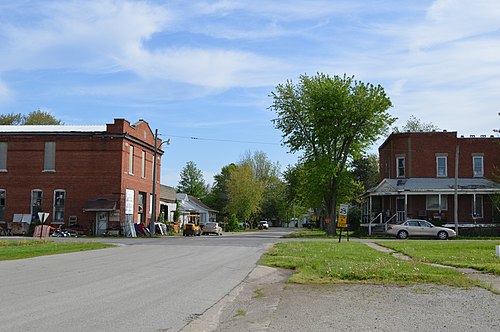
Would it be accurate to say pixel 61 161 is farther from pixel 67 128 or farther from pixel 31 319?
pixel 31 319

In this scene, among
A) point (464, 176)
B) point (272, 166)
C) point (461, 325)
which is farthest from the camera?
point (272, 166)

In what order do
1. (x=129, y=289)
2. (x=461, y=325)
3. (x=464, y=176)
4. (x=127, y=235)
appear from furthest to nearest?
(x=464, y=176) → (x=127, y=235) → (x=129, y=289) → (x=461, y=325)

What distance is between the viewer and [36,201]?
50281 millimetres

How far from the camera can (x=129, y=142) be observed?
5138 cm

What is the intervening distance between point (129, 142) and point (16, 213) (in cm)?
1147

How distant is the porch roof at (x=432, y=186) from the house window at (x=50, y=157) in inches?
1103

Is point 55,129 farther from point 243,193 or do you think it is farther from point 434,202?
point 243,193

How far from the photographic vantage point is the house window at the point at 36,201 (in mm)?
50066

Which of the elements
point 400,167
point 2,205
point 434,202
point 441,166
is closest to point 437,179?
point 441,166

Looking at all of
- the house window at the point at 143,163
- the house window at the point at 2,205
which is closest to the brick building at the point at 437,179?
the house window at the point at 143,163

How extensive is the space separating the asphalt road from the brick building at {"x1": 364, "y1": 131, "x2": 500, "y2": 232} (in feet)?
104

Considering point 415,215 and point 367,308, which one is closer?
point 367,308

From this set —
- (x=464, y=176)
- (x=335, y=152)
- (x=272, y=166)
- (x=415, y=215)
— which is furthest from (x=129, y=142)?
(x=272, y=166)

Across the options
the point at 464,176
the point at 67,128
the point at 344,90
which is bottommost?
the point at 464,176
